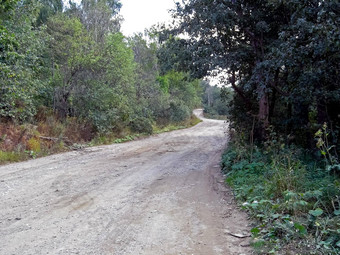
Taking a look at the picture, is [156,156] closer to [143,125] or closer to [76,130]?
[76,130]

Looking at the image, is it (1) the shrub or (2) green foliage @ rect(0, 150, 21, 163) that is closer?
(2) green foliage @ rect(0, 150, 21, 163)

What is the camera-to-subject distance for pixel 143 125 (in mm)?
18266

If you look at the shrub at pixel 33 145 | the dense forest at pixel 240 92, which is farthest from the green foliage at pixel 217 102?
the shrub at pixel 33 145

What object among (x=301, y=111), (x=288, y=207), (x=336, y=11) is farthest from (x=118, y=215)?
(x=301, y=111)

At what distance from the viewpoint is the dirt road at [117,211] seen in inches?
135

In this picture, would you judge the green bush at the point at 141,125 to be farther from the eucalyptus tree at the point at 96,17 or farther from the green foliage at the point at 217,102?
the eucalyptus tree at the point at 96,17

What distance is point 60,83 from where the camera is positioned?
14242 mm

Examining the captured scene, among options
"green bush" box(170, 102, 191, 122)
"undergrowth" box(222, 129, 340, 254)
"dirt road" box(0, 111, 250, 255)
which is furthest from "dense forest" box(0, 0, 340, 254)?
"green bush" box(170, 102, 191, 122)

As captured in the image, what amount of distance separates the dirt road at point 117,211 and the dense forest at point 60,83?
3170 millimetres

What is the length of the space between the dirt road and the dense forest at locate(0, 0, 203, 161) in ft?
10.4

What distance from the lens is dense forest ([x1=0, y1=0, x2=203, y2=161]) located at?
10055 mm

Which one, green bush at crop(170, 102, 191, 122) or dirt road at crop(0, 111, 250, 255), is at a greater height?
green bush at crop(170, 102, 191, 122)

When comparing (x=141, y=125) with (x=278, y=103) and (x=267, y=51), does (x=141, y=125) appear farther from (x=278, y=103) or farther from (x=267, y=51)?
(x=267, y=51)

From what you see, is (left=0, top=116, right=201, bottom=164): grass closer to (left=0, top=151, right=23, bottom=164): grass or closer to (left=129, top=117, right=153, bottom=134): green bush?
(left=0, top=151, right=23, bottom=164): grass
